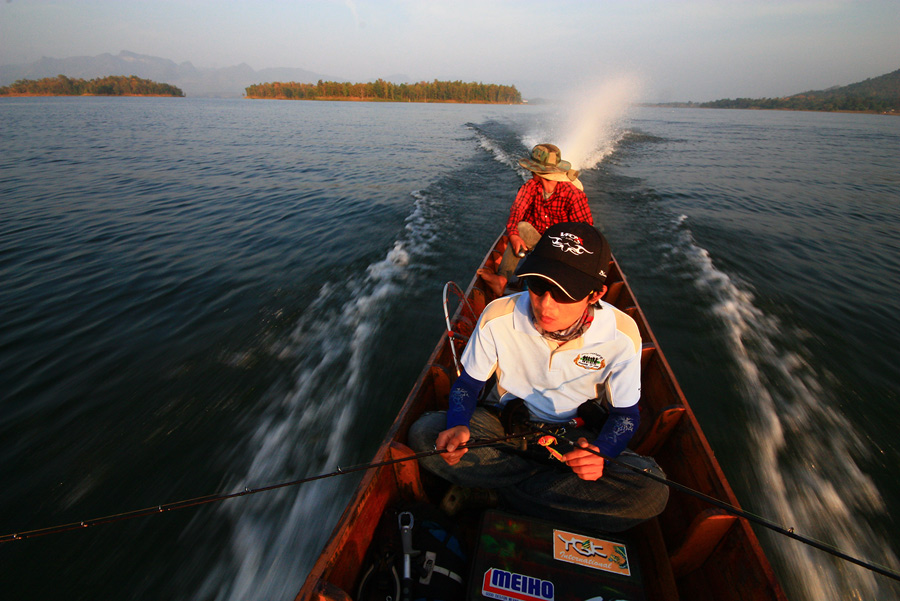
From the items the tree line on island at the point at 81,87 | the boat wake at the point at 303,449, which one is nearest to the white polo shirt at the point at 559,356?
the boat wake at the point at 303,449

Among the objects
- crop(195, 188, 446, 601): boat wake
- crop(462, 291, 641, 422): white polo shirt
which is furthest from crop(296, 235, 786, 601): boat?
crop(195, 188, 446, 601): boat wake

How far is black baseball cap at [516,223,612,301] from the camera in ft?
6.00

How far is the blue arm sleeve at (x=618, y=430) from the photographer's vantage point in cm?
220

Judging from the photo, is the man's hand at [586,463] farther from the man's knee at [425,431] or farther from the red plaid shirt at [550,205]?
the red plaid shirt at [550,205]

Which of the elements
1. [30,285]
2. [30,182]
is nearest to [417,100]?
[30,182]

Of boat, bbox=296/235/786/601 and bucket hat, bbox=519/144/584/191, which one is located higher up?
bucket hat, bbox=519/144/584/191

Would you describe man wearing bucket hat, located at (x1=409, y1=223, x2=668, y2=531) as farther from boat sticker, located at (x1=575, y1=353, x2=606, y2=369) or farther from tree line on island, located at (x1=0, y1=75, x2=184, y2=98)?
tree line on island, located at (x1=0, y1=75, x2=184, y2=98)

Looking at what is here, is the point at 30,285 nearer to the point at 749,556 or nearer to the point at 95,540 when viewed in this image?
the point at 95,540

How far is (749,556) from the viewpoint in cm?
197

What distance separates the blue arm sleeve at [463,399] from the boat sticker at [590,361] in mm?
617

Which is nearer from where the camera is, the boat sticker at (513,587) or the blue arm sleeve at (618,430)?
the boat sticker at (513,587)

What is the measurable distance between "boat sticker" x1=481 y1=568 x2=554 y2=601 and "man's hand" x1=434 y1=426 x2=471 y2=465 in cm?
61

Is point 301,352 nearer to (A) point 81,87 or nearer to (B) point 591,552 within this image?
(B) point 591,552

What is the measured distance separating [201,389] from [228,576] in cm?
264
